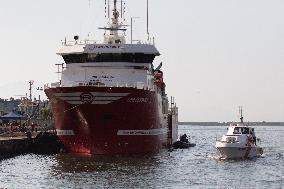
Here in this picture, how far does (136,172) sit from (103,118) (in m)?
8.24

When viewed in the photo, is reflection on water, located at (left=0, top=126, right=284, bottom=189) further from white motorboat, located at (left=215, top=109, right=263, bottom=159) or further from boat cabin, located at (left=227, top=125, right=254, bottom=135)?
boat cabin, located at (left=227, top=125, right=254, bottom=135)

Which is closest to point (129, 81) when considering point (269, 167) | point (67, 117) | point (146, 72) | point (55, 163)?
point (146, 72)

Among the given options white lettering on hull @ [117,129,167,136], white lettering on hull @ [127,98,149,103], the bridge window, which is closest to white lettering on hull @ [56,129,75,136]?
white lettering on hull @ [117,129,167,136]

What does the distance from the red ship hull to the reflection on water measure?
103 cm

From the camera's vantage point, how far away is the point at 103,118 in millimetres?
46812

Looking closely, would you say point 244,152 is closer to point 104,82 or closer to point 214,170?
point 214,170

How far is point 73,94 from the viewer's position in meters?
47.1

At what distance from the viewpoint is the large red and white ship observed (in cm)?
4678

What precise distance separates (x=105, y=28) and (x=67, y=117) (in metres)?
14.0

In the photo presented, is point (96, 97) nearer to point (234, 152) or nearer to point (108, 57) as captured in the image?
point (108, 57)

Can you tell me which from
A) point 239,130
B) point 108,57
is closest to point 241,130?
point 239,130

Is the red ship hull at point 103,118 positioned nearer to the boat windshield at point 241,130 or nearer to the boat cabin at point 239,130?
the boat cabin at point 239,130

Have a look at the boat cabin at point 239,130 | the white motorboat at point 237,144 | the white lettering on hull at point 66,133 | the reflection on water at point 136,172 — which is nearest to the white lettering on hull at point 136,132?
the reflection on water at point 136,172

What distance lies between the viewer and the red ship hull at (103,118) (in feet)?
153
